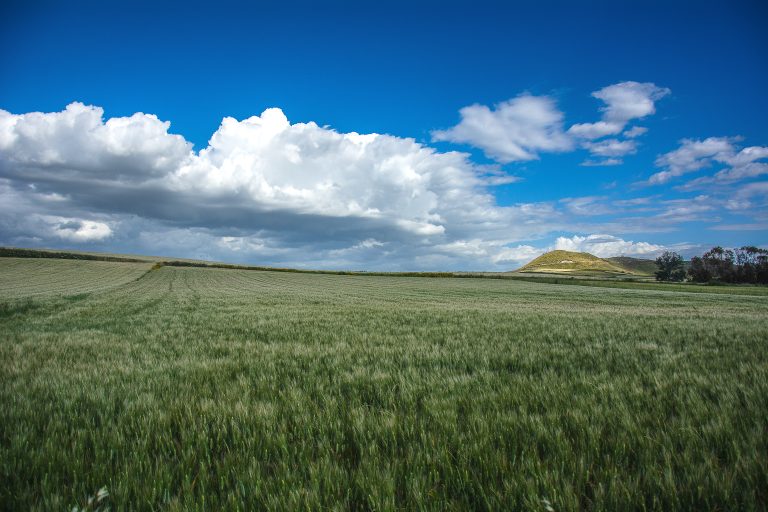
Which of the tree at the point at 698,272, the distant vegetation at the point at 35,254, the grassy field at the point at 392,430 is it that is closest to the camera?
the grassy field at the point at 392,430

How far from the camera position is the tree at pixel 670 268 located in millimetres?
118938

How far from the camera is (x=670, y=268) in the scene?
121 metres

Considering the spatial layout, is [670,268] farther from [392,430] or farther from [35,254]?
[35,254]

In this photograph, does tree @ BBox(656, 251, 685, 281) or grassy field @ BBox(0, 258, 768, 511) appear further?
tree @ BBox(656, 251, 685, 281)

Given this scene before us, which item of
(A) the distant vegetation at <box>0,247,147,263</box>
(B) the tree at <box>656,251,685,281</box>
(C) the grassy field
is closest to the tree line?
(B) the tree at <box>656,251,685,281</box>

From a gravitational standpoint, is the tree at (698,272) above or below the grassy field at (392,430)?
above

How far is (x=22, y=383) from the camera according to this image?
566 cm

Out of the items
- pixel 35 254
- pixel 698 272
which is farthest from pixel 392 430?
pixel 698 272

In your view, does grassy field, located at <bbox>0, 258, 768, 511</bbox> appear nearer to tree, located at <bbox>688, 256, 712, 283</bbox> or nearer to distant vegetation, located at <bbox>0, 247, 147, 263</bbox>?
distant vegetation, located at <bbox>0, 247, 147, 263</bbox>

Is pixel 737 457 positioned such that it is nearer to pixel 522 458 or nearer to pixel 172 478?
pixel 522 458

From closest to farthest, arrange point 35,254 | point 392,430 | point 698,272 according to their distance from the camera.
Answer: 1. point 392,430
2. point 35,254
3. point 698,272

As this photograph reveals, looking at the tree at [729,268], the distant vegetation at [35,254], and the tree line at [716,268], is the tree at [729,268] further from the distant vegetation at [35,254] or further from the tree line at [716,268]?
the distant vegetation at [35,254]

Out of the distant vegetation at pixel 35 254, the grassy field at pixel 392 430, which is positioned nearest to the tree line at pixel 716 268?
the grassy field at pixel 392 430

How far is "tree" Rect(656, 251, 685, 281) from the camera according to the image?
119 metres
